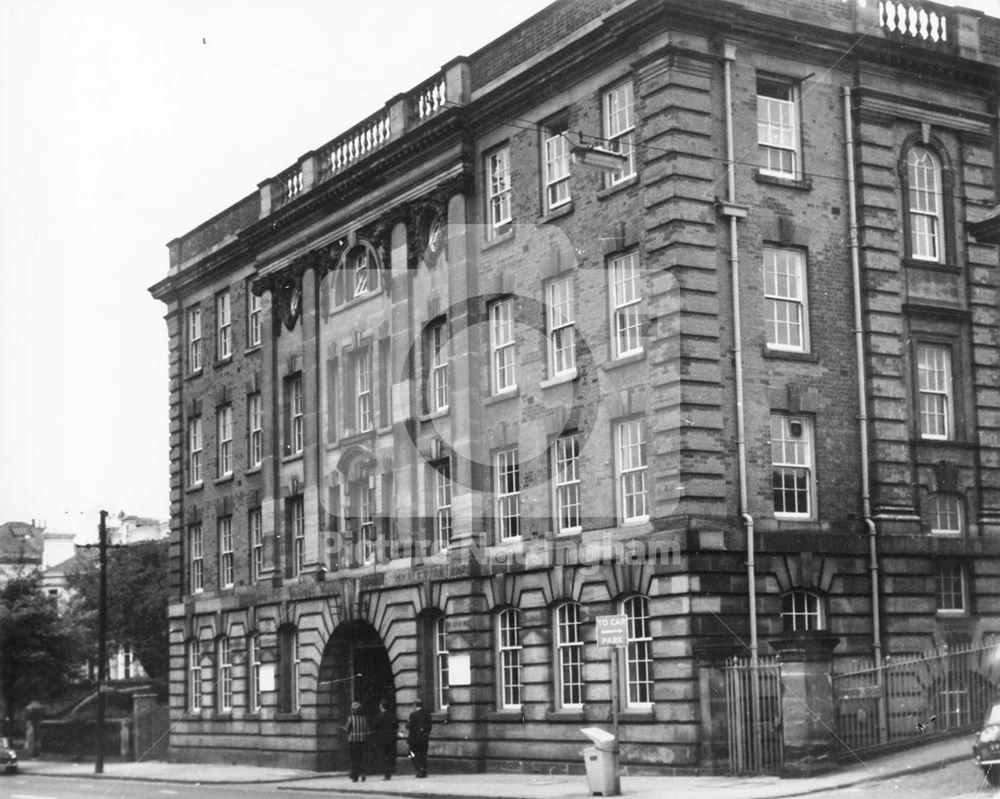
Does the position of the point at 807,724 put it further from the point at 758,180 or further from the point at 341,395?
the point at 341,395

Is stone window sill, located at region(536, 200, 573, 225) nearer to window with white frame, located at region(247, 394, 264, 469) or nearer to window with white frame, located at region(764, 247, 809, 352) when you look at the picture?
window with white frame, located at region(764, 247, 809, 352)

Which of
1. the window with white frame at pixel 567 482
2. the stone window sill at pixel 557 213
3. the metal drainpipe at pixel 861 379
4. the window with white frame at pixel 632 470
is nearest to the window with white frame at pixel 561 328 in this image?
the stone window sill at pixel 557 213

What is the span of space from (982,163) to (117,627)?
68604mm

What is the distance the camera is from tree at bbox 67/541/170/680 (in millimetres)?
93062

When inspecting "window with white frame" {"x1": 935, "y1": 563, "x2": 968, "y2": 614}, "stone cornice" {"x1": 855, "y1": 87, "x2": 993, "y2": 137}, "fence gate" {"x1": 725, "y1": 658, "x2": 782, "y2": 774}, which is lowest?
"fence gate" {"x1": 725, "y1": 658, "x2": 782, "y2": 774}

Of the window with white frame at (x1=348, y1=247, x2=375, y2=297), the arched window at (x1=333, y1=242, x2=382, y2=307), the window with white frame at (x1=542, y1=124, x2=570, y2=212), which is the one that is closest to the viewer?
the window with white frame at (x1=542, y1=124, x2=570, y2=212)

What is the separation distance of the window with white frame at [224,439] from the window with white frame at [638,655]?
2201 centimetres

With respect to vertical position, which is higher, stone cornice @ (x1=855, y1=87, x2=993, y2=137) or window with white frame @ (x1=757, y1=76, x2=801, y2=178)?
stone cornice @ (x1=855, y1=87, x2=993, y2=137)

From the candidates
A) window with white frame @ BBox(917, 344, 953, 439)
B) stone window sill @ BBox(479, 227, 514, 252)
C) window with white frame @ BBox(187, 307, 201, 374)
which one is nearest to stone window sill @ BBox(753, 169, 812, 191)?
window with white frame @ BBox(917, 344, 953, 439)

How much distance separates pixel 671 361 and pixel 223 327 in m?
24.5

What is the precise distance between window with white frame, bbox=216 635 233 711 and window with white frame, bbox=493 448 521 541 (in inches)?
641

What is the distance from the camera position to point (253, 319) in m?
50.1

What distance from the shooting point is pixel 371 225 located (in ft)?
139

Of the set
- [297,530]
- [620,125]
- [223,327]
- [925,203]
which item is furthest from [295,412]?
[925,203]
